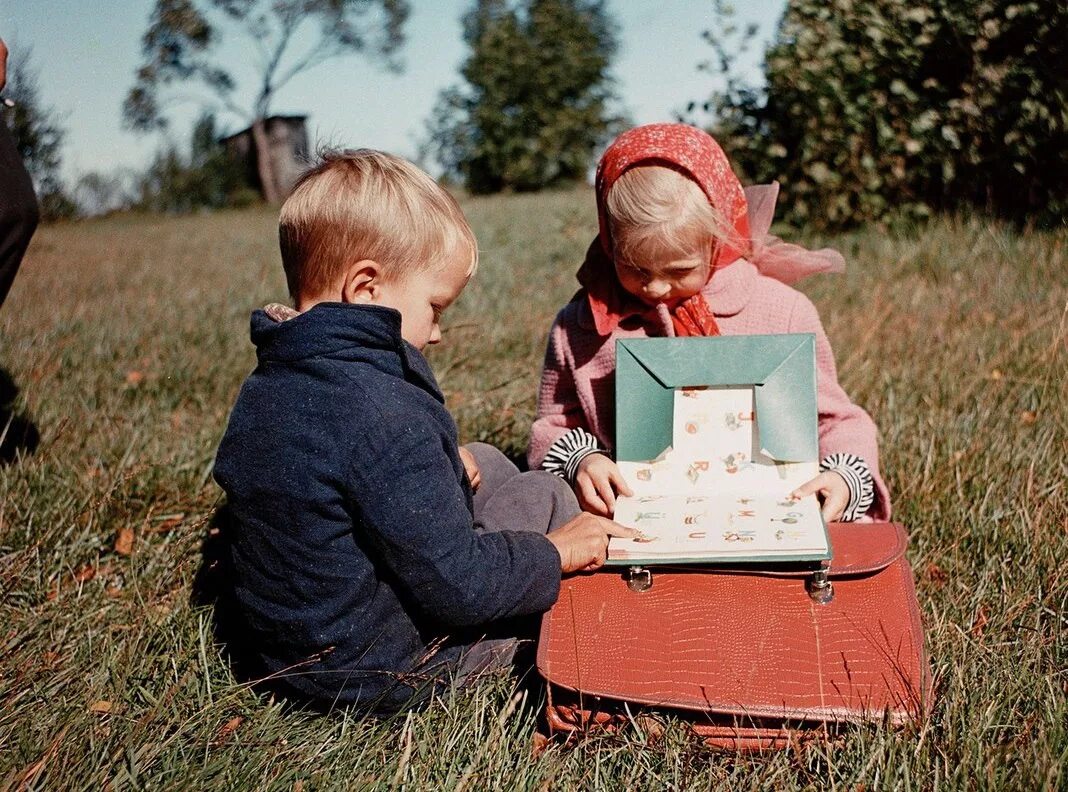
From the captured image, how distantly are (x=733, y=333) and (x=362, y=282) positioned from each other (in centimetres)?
110

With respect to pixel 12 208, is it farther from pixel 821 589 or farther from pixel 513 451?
pixel 821 589

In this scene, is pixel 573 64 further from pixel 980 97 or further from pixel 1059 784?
pixel 1059 784

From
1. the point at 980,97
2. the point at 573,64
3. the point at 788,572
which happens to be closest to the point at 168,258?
the point at 980,97

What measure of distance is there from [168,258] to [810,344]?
9.20m

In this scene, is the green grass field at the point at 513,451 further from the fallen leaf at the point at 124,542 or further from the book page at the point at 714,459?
the book page at the point at 714,459

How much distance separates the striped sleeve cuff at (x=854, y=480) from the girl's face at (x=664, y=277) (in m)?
0.56

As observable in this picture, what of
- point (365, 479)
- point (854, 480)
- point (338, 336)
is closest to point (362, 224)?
point (338, 336)

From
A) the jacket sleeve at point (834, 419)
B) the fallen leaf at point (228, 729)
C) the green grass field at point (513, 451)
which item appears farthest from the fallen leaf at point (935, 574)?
the fallen leaf at point (228, 729)

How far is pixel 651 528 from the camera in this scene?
2045mm

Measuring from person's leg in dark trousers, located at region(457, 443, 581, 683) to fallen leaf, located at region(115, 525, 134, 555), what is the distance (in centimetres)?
100

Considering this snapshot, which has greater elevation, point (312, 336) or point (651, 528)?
point (312, 336)

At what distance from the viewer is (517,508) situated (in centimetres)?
229

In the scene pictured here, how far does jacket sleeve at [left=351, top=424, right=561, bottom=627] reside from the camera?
1719 millimetres

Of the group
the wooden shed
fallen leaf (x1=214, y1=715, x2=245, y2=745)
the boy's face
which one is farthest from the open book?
the wooden shed
